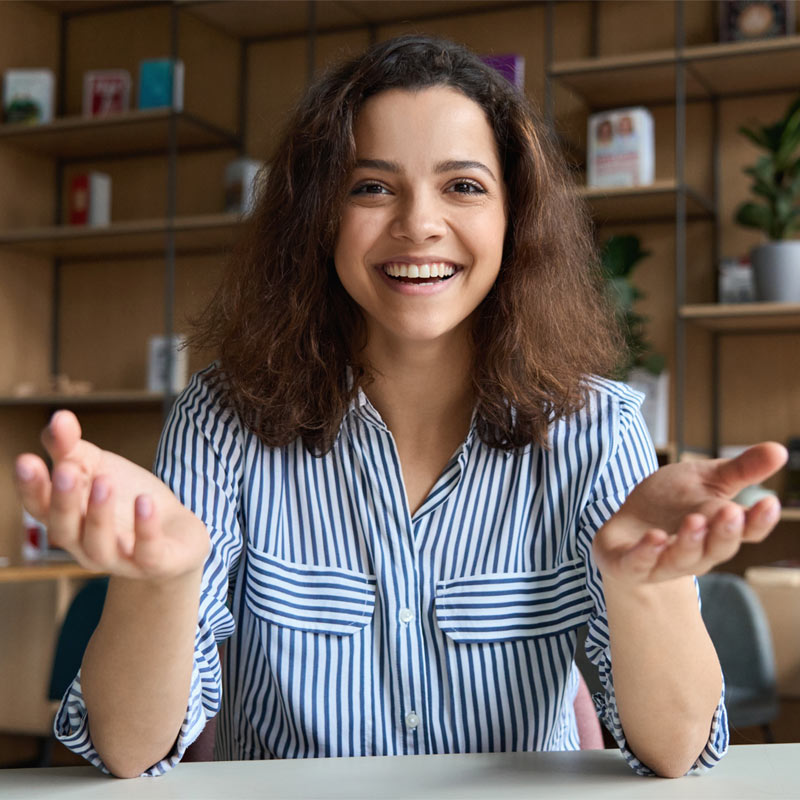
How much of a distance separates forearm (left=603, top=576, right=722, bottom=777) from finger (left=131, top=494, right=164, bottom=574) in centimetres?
35

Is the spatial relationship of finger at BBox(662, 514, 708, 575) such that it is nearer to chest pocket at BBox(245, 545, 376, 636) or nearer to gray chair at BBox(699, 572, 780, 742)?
chest pocket at BBox(245, 545, 376, 636)

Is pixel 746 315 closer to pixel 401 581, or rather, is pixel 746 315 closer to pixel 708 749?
pixel 401 581

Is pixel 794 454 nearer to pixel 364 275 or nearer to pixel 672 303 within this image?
pixel 672 303

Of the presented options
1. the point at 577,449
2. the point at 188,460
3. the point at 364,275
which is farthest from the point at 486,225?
the point at 188,460

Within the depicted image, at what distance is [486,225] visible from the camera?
1.12 m

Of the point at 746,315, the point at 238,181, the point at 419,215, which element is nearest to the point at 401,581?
the point at 419,215

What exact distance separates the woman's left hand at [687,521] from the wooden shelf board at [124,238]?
8.76 ft


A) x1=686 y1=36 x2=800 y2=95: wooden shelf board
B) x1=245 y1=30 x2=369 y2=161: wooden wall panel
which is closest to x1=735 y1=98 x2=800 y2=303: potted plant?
x1=686 y1=36 x2=800 y2=95: wooden shelf board

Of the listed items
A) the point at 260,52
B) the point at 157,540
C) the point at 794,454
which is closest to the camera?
the point at 157,540

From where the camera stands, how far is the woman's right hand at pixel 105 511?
71 cm

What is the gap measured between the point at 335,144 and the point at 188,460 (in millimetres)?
351

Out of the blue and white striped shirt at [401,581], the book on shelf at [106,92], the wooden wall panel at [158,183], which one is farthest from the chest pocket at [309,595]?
the book on shelf at [106,92]

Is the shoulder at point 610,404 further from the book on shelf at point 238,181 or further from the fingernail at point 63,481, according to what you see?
the book on shelf at point 238,181

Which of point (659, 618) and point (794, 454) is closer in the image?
point (659, 618)
